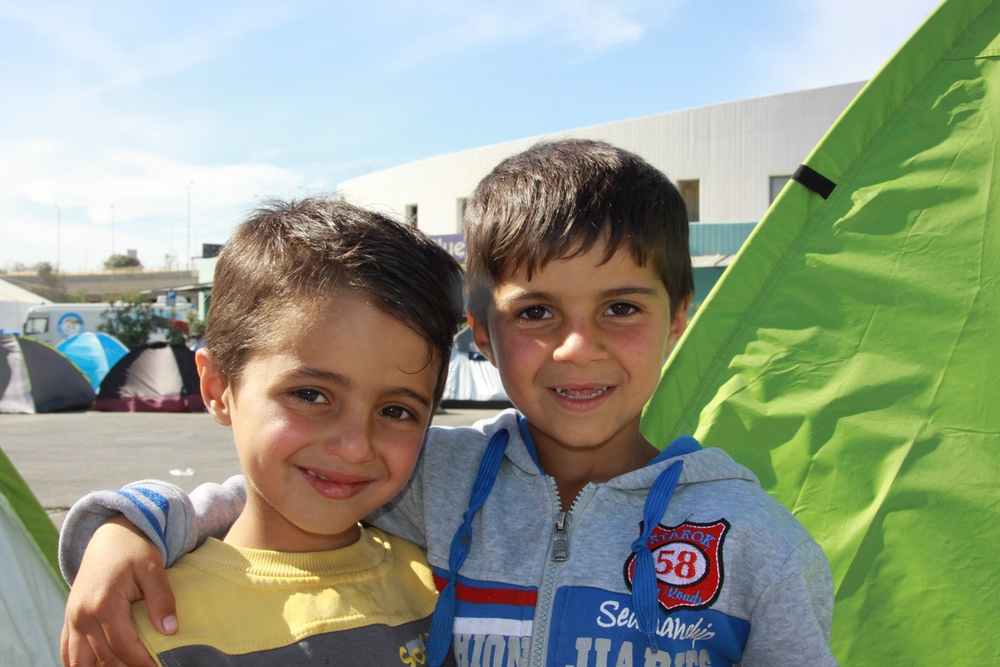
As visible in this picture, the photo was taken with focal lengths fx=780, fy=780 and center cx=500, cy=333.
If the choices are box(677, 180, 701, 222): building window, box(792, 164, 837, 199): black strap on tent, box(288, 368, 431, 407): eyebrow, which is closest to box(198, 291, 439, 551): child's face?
box(288, 368, 431, 407): eyebrow

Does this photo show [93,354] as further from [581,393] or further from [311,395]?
[581,393]

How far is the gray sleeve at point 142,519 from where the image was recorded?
1200mm

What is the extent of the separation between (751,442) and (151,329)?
1622 cm

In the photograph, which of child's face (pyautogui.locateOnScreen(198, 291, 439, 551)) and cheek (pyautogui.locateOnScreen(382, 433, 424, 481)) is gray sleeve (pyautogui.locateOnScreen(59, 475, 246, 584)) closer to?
child's face (pyautogui.locateOnScreen(198, 291, 439, 551))

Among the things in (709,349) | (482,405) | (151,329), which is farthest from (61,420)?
(709,349)

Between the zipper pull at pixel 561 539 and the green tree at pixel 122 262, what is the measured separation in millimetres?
70326

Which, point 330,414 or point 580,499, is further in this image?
point 580,499

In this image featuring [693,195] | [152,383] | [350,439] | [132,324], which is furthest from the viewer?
[693,195]

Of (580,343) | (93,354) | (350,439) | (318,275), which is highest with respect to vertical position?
(318,275)

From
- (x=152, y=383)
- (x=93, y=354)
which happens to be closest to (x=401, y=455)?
(x=152, y=383)

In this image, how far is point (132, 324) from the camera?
15.9 m

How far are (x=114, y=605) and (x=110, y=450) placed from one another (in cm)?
668

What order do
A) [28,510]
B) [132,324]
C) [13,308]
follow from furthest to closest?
[13,308] → [132,324] → [28,510]

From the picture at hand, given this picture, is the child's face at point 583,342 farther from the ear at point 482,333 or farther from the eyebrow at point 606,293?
the ear at point 482,333
